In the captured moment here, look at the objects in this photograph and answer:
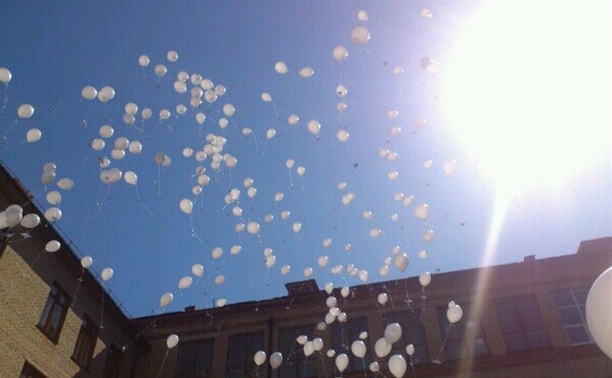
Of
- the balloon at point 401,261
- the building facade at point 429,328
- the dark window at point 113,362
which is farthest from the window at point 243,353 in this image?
the balloon at point 401,261

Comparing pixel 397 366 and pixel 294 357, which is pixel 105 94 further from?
pixel 294 357

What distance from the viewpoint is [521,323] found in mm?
15742

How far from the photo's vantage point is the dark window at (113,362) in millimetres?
16391

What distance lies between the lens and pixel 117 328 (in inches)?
679

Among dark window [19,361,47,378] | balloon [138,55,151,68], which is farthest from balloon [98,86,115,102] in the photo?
dark window [19,361,47,378]

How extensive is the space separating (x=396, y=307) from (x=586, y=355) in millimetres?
5101

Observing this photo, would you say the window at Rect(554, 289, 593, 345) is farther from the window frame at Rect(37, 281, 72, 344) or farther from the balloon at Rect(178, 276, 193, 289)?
the window frame at Rect(37, 281, 72, 344)

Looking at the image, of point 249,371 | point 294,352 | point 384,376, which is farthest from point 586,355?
point 249,371

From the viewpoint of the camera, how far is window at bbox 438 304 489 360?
15.4m

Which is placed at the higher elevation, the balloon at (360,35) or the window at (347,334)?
the window at (347,334)

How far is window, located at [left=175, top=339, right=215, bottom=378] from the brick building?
37 mm

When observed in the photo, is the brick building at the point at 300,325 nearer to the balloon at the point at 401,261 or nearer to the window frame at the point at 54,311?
the window frame at the point at 54,311

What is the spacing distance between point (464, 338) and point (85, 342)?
10.3 meters

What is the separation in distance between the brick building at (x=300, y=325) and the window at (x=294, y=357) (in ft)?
0.10
